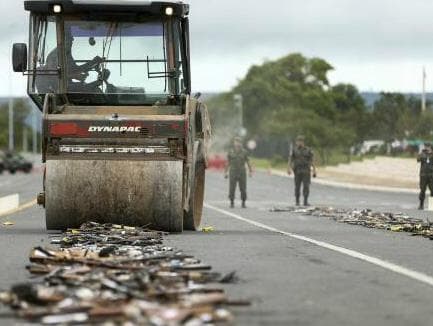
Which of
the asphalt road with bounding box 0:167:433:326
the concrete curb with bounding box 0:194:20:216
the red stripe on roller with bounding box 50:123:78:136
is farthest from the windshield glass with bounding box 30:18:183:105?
the concrete curb with bounding box 0:194:20:216

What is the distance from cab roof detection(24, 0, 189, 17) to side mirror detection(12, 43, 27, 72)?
118 centimetres

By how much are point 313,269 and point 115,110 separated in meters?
7.08

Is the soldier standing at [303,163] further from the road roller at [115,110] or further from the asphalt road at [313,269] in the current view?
the road roller at [115,110]

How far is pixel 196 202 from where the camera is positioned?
2084 cm

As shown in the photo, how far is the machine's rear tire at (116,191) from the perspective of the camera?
58.5ft

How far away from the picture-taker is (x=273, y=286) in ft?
35.1

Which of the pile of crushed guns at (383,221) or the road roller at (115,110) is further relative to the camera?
the pile of crushed guns at (383,221)

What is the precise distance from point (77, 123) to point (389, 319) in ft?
32.1

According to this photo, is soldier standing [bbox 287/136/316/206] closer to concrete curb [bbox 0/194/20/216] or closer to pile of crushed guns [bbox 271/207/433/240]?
pile of crushed guns [bbox 271/207/433/240]

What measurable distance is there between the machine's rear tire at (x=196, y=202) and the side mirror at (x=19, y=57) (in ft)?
11.1

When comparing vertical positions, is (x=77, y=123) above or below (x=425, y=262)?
above

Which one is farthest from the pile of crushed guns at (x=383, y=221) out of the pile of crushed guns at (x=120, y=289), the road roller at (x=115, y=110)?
the pile of crushed guns at (x=120, y=289)

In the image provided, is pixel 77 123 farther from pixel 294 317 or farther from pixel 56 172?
pixel 294 317

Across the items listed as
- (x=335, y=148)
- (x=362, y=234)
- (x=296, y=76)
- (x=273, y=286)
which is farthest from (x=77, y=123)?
(x=296, y=76)
